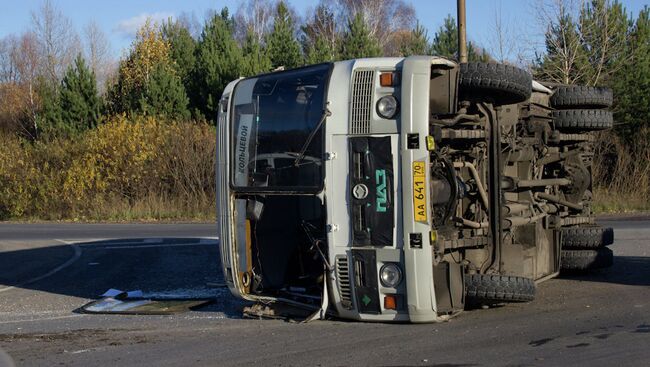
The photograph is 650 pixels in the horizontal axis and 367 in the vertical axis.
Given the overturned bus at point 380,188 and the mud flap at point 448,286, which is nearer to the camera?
the overturned bus at point 380,188

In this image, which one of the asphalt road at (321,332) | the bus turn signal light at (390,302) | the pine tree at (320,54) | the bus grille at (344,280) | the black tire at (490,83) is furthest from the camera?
the pine tree at (320,54)

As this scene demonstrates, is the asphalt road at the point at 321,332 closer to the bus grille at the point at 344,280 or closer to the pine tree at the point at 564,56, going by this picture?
the bus grille at the point at 344,280

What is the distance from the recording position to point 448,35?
37.5m

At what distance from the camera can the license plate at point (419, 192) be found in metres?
7.11

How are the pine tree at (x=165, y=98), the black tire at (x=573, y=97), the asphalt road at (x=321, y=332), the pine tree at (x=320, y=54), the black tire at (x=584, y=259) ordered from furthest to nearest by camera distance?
the pine tree at (x=320, y=54)
the pine tree at (x=165, y=98)
the black tire at (x=573, y=97)
the black tire at (x=584, y=259)
the asphalt road at (x=321, y=332)

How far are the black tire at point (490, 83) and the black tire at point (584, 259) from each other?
2881 millimetres

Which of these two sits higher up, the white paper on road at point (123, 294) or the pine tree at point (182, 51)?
the pine tree at point (182, 51)

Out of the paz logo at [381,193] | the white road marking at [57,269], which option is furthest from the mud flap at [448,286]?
the white road marking at [57,269]

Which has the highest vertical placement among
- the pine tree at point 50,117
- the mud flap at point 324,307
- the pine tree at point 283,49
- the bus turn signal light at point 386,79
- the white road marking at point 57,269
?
the pine tree at point 283,49

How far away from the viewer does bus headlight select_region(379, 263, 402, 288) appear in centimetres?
727

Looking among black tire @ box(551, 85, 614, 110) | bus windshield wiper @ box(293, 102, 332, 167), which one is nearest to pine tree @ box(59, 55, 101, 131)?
black tire @ box(551, 85, 614, 110)

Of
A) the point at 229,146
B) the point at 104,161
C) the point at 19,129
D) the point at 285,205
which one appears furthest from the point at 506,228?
the point at 19,129

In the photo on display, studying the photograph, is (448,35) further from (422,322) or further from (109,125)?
(422,322)

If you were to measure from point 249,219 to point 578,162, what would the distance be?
462 cm
